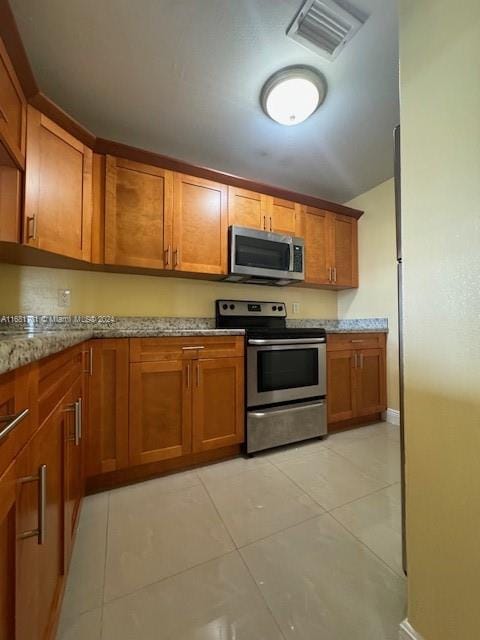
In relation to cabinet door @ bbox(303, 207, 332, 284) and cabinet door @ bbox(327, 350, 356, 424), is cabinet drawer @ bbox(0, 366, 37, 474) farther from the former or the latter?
cabinet door @ bbox(303, 207, 332, 284)

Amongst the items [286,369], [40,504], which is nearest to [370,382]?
[286,369]

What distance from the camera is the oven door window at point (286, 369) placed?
77.4 inches

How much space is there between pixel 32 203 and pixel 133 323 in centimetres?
102

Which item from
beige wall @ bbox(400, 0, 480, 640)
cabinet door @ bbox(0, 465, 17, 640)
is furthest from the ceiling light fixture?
cabinet door @ bbox(0, 465, 17, 640)

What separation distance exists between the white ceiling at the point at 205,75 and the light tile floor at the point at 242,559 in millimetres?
2321

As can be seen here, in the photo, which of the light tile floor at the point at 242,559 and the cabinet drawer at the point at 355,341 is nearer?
the light tile floor at the point at 242,559

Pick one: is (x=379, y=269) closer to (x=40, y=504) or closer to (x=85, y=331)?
(x=85, y=331)

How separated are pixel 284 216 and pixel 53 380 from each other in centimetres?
229

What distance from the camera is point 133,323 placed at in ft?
7.15

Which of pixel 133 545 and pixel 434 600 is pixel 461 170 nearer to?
pixel 434 600

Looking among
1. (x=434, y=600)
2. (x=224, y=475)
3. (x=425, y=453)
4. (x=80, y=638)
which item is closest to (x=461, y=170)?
(x=425, y=453)

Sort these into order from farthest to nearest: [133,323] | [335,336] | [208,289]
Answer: [208,289], [335,336], [133,323]

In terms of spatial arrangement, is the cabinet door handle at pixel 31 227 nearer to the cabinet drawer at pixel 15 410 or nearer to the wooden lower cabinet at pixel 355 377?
the cabinet drawer at pixel 15 410

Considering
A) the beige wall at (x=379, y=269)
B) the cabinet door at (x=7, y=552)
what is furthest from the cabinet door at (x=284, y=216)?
the cabinet door at (x=7, y=552)
